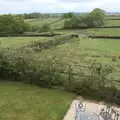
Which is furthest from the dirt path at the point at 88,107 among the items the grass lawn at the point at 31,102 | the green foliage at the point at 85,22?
the green foliage at the point at 85,22

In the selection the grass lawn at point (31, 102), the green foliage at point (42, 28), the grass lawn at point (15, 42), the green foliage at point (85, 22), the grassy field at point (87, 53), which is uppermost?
the green foliage at point (85, 22)

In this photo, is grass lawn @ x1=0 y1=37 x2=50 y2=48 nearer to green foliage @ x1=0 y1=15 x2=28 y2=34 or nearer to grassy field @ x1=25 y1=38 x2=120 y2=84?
grassy field @ x1=25 y1=38 x2=120 y2=84

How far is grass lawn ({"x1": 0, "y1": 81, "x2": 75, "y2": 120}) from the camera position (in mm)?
11312

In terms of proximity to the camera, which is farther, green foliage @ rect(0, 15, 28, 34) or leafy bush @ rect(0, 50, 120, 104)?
green foliage @ rect(0, 15, 28, 34)

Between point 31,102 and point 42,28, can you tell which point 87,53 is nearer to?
point 31,102

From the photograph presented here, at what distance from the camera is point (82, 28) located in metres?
45.1

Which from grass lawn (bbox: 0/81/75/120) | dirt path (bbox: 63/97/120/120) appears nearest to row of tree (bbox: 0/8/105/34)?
grass lawn (bbox: 0/81/75/120)

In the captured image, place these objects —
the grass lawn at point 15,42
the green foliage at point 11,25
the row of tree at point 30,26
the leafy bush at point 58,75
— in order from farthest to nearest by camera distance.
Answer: the row of tree at point 30,26 → the green foliage at point 11,25 → the grass lawn at point 15,42 → the leafy bush at point 58,75

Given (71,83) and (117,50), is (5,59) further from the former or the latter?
(117,50)

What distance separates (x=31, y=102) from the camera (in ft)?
42.1

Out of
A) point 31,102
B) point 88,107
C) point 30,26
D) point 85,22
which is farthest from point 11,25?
point 88,107

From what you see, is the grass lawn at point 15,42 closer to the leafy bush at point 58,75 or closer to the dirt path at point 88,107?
the leafy bush at point 58,75

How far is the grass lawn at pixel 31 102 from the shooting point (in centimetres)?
1131

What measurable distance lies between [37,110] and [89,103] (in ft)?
8.39
